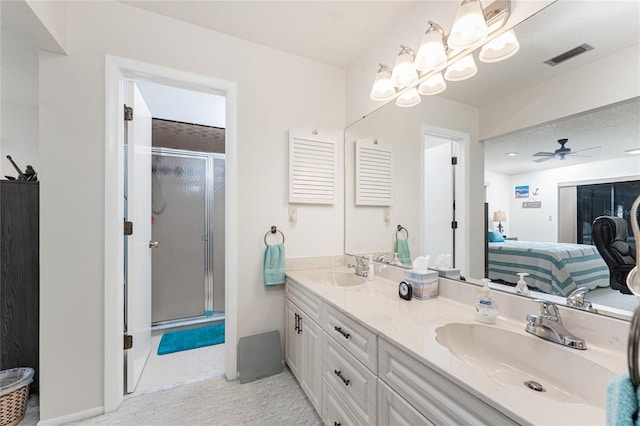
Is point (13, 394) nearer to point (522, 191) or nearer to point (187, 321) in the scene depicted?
point (187, 321)

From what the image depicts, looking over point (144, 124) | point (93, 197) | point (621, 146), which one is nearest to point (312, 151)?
point (144, 124)

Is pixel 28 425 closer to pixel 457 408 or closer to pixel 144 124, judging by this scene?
pixel 144 124

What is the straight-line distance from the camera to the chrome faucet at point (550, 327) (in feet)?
2.70

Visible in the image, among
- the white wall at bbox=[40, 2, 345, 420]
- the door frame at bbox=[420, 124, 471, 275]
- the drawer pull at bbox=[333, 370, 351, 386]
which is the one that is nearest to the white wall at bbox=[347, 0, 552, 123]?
the door frame at bbox=[420, 124, 471, 275]

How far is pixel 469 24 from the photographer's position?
1181mm

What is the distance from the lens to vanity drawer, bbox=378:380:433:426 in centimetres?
82

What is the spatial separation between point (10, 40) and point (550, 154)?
10.3ft

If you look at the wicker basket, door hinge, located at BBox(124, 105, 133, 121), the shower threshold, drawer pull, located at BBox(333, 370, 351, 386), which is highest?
door hinge, located at BBox(124, 105, 133, 121)

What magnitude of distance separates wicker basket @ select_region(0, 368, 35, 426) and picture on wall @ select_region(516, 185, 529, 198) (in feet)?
9.04

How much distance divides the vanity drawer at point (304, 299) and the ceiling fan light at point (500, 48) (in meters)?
1.46

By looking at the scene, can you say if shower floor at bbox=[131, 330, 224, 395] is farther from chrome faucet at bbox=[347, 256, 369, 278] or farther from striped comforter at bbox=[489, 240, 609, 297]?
striped comforter at bbox=[489, 240, 609, 297]

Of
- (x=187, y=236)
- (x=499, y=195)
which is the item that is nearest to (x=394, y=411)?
(x=499, y=195)

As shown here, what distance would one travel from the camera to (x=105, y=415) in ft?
5.02

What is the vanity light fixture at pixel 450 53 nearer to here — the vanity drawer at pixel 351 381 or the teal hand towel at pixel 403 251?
the teal hand towel at pixel 403 251
